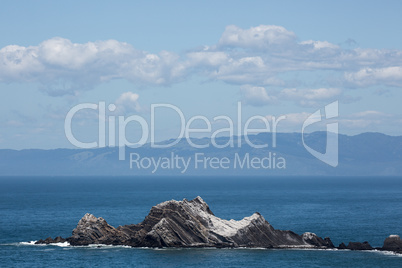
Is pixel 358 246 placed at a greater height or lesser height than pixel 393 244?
lesser

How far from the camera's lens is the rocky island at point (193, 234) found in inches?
3536

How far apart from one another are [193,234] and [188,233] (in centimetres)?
71

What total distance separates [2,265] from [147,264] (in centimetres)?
1722

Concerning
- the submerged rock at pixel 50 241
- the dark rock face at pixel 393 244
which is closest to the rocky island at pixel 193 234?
the dark rock face at pixel 393 244

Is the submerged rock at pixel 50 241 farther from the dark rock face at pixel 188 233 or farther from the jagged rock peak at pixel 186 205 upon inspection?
the jagged rock peak at pixel 186 205

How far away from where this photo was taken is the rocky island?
295 feet

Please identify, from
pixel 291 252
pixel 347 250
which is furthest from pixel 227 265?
pixel 347 250

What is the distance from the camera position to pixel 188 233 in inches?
3565

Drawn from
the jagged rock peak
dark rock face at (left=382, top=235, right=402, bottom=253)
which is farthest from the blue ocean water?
the jagged rock peak

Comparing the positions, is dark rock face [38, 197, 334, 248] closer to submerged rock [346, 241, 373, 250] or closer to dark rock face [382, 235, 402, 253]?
submerged rock [346, 241, 373, 250]

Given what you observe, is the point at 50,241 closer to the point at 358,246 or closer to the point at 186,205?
the point at 186,205

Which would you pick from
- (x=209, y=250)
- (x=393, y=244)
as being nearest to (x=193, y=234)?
(x=209, y=250)

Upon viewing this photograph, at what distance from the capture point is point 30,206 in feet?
554

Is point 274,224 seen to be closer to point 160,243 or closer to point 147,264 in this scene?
point 160,243
